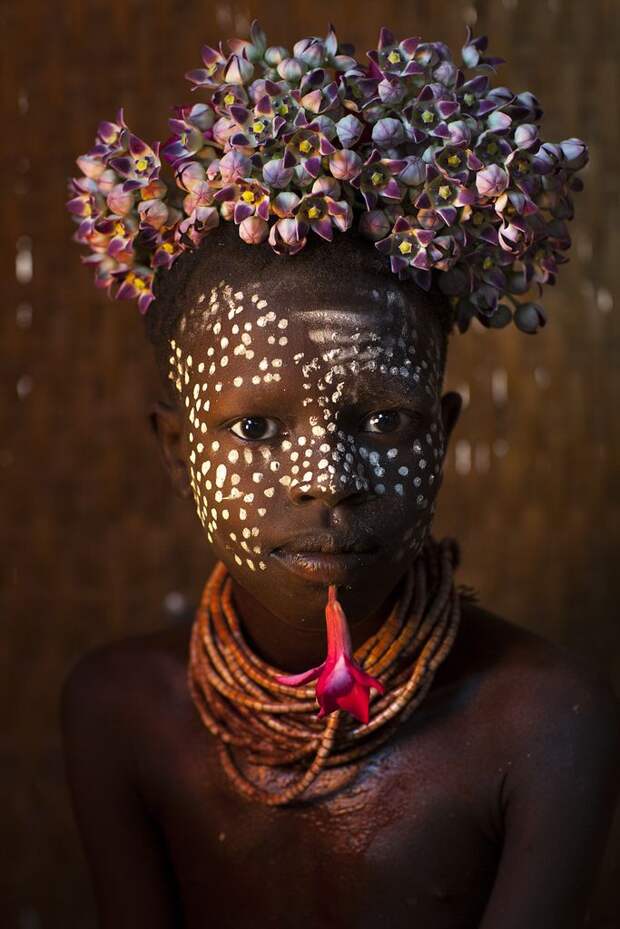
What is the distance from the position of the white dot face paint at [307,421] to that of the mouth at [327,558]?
0.01 m

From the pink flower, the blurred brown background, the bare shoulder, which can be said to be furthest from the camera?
the blurred brown background

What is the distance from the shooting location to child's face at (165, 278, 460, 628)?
1.38m

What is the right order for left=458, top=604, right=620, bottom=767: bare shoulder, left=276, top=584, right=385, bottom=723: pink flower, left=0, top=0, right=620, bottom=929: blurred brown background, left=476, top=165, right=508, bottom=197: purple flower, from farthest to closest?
left=0, top=0, right=620, bottom=929: blurred brown background → left=458, top=604, right=620, bottom=767: bare shoulder → left=476, top=165, right=508, bottom=197: purple flower → left=276, top=584, right=385, bottom=723: pink flower

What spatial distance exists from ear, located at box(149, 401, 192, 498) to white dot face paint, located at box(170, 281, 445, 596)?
0.11 meters

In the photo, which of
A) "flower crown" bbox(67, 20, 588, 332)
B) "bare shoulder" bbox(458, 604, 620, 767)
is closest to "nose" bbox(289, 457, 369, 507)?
"flower crown" bbox(67, 20, 588, 332)

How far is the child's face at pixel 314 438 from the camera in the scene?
54.3 inches

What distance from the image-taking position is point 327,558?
54.2 inches

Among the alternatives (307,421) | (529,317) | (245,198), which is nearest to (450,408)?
(529,317)

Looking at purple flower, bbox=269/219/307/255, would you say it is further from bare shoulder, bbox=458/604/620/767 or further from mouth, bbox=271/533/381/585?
bare shoulder, bbox=458/604/620/767

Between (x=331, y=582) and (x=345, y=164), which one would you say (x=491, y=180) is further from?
(x=331, y=582)

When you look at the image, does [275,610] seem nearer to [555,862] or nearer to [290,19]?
[555,862]

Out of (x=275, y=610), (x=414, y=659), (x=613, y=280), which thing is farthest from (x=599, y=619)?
(x=275, y=610)

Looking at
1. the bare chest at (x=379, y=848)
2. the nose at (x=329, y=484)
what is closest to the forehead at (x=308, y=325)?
the nose at (x=329, y=484)

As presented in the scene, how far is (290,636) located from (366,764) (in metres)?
0.16
